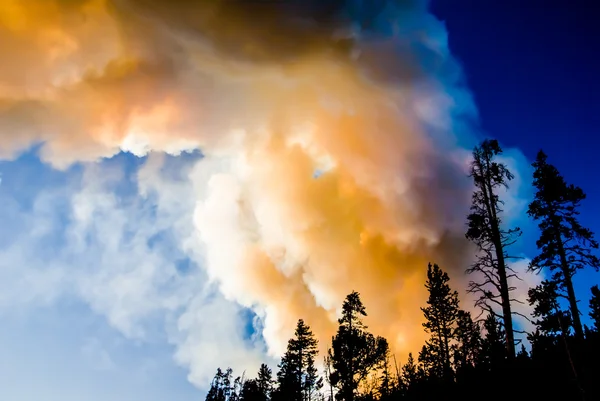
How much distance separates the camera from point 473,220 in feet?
50.1

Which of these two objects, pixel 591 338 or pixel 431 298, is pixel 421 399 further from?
pixel 431 298

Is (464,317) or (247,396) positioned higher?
(464,317)

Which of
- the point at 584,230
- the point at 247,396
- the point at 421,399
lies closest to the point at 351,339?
the point at 421,399

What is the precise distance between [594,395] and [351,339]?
866 inches

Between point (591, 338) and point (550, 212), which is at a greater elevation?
point (550, 212)

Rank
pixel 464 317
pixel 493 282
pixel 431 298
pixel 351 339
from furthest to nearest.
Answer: pixel 464 317 < pixel 431 298 < pixel 351 339 < pixel 493 282

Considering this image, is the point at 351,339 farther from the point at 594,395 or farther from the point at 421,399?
the point at 594,395

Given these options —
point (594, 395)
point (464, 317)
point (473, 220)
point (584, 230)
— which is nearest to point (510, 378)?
point (594, 395)

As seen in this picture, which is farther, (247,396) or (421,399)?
(247,396)

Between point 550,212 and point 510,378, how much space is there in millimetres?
11507

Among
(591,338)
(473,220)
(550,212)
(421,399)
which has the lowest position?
(421,399)

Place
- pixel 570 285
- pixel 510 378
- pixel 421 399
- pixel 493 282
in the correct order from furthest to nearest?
pixel 421 399 → pixel 570 285 → pixel 510 378 → pixel 493 282

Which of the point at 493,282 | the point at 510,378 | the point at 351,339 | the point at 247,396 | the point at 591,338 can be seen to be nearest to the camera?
the point at 493,282

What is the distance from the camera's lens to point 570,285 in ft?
63.7
